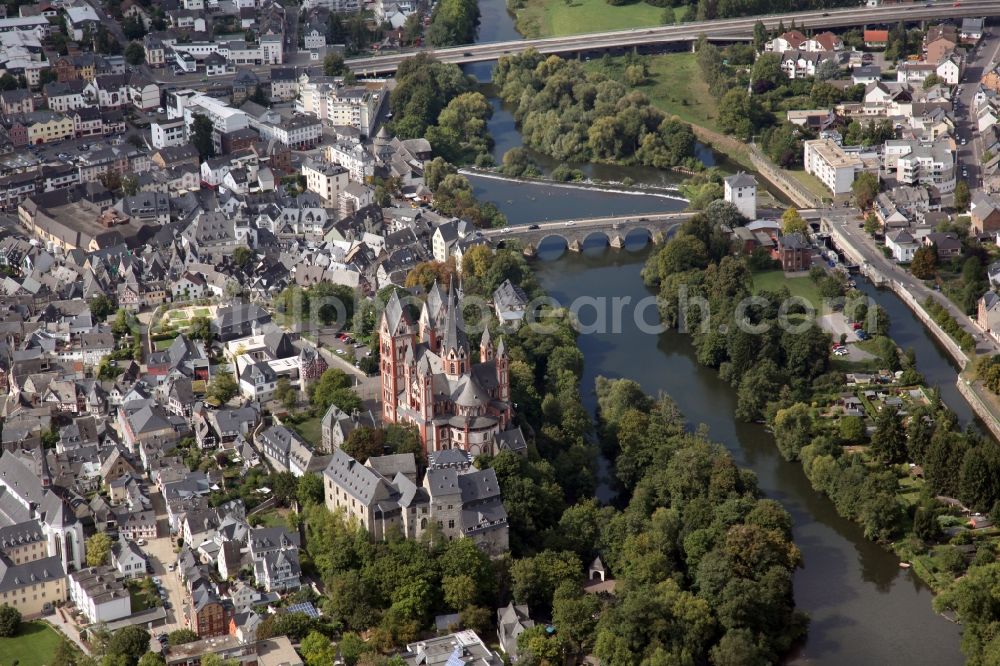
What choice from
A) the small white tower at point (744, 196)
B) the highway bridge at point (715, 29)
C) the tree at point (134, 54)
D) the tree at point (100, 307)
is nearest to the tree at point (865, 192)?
the small white tower at point (744, 196)

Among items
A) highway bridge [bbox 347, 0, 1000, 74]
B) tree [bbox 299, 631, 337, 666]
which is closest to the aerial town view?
tree [bbox 299, 631, 337, 666]

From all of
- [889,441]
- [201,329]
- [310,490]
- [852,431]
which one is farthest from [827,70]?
[310,490]

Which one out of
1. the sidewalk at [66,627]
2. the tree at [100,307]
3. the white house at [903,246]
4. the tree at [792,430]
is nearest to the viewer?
the sidewalk at [66,627]

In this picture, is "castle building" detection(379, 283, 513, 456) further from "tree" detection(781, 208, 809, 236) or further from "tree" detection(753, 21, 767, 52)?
"tree" detection(753, 21, 767, 52)

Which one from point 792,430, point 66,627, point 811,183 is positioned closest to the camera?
point 66,627

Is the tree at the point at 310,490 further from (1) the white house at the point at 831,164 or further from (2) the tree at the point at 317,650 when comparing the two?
(1) the white house at the point at 831,164

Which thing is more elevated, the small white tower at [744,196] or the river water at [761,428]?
the small white tower at [744,196]

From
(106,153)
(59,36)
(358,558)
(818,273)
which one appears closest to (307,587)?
(358,558)

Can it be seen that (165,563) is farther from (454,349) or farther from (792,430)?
(792,430)
